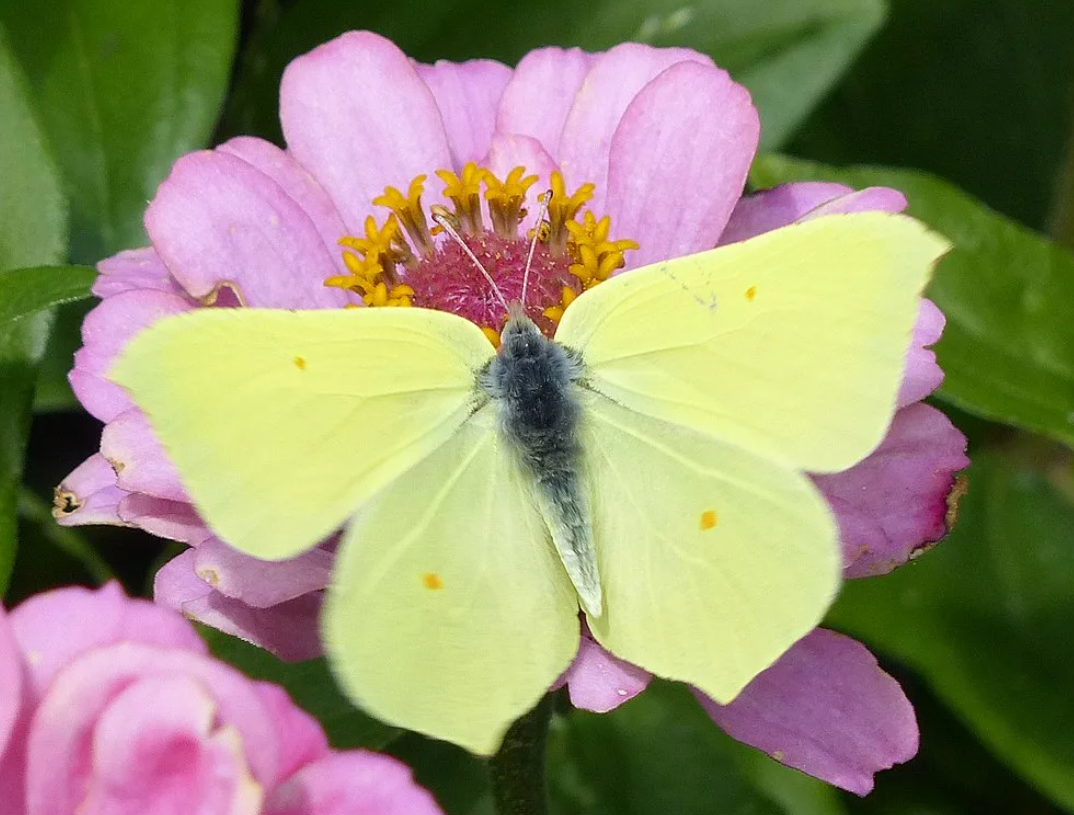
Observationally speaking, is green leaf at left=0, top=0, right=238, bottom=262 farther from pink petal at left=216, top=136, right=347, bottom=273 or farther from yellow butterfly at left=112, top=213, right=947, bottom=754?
yellow butterfly at left=112, top=213, right=947, bottom=754

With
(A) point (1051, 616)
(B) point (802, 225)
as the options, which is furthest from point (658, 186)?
(A) point (1051, 616)

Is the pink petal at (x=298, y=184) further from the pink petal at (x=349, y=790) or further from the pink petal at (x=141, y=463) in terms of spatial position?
the pink petal at (x=349, y=790)

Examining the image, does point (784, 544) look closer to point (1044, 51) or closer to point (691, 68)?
point (691, 68)

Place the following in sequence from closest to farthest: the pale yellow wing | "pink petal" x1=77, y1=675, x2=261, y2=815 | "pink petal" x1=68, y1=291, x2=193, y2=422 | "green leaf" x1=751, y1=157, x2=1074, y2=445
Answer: "pink petal" x1=77, y1=675, x2=261, y2=815 < the pale yellow wing < "pink petal" x1=68, y1=291, x2=193, y2=422 < "green leaf" x1=751, y1=157, x2=1074, y2=445

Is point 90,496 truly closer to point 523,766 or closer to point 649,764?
point 523,766

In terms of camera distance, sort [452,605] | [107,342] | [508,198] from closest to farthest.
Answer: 1. [452,605]
2. [107,342]
3. [508,198]

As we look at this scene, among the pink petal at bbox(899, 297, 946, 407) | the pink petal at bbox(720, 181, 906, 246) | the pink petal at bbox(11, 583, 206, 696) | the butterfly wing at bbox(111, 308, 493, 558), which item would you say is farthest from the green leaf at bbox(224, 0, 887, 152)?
the pink petal at bbox(11, 583, 206, 696)

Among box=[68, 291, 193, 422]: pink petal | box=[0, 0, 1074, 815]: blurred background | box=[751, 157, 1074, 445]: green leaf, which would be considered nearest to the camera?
box=[68, 291, 193, 422]: pink petal

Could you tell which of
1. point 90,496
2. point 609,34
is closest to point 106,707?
point 90,496
